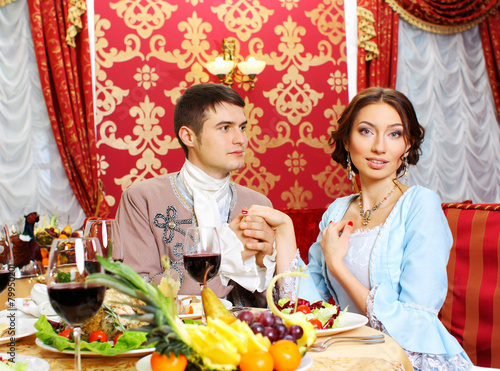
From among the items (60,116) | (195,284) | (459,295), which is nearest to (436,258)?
(459,295)

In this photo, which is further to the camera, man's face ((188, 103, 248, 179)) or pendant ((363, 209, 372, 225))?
man's face ((188, 103, 248, 179))

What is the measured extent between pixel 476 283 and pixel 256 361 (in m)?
1.60

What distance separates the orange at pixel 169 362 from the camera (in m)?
0.79

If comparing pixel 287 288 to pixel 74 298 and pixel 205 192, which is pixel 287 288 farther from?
pixel 74 298

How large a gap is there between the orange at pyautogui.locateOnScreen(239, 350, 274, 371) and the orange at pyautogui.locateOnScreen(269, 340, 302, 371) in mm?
24

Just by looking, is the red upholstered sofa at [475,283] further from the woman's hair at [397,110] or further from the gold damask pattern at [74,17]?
the gold damask pattern at [74,17]

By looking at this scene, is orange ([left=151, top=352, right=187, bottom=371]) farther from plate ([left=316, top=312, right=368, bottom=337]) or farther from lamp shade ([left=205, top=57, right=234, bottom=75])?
lamp shade ([left=205, top=57, right=234, bottom=75])

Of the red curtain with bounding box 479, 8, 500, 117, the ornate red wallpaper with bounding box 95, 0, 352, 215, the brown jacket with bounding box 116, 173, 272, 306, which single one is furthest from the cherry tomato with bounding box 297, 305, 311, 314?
the red curtain with bounding box 479, 8, 500, 117

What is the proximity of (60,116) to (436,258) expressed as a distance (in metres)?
3.70

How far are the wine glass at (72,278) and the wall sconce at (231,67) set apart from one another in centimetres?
387

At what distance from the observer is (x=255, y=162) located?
4965 millimetres

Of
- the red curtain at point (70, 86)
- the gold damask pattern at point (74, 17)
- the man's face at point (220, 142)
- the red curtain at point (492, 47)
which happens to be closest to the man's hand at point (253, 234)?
the man's face at point (220, 142)

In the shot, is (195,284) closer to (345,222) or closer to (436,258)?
(345,222)

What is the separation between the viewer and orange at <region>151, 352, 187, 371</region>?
788 mm
